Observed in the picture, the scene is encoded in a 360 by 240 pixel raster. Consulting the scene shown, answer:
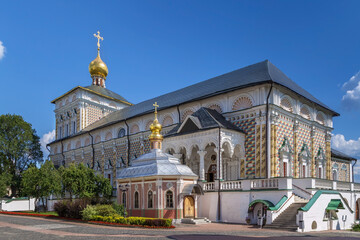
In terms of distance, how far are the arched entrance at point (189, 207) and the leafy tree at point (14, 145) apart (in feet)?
87.4

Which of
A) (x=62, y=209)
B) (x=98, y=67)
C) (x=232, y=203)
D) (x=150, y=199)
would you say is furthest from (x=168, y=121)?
(x=98, y=67)

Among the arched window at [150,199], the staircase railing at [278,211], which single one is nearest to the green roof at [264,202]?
the staircase railing at [278,211]

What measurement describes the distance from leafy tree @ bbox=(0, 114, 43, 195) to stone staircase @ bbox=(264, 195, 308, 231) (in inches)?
1230

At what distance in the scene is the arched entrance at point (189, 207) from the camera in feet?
60.3

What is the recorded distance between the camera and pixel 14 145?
3944 centimetres

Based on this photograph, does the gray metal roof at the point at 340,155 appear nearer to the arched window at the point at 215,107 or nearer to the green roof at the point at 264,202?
the arched window at the point at 215,107

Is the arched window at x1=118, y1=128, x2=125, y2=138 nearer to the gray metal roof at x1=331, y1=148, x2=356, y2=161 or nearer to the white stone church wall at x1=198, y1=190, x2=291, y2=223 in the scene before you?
the white stone church wall at x1=198, y1=190, x2=291, y2=223

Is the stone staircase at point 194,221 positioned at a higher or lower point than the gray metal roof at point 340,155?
lower

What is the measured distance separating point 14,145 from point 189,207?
92.0 ft

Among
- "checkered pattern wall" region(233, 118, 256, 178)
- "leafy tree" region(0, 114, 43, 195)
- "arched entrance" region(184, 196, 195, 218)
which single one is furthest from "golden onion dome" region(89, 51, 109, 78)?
"arched entrance" region(184, 196, 195, 218)

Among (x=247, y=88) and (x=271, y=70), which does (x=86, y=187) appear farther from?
(x=271, y=70)

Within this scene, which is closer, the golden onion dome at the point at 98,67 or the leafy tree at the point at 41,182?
the leafy tree at the point at 41,182

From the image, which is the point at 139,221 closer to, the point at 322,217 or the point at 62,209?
the point at 62,209

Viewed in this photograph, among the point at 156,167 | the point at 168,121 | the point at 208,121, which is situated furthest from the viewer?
the point at 168,121
